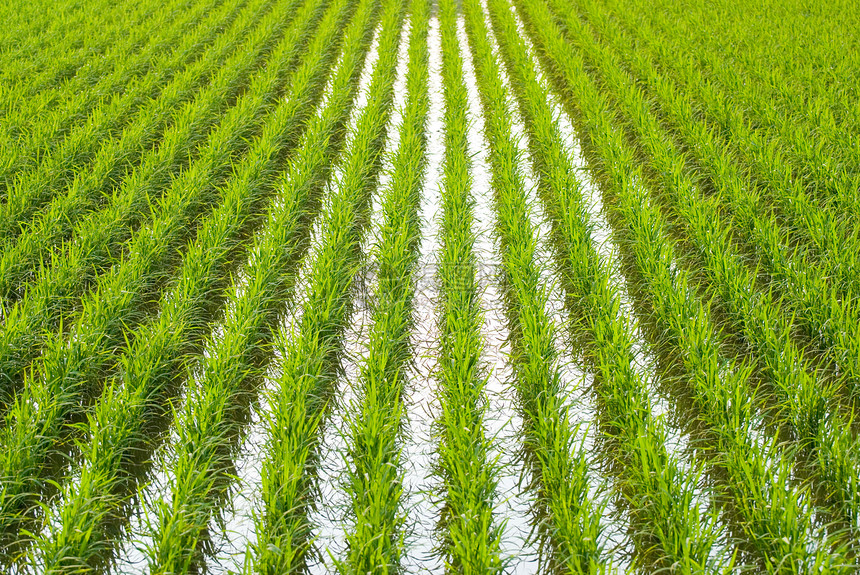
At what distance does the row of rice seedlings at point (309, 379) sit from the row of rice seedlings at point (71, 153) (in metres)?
1.51

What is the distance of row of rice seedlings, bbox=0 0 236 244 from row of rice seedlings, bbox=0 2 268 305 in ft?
0.20

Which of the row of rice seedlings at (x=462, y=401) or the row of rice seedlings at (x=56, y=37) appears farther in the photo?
the row of rice seedlings at (x=56, y=37)

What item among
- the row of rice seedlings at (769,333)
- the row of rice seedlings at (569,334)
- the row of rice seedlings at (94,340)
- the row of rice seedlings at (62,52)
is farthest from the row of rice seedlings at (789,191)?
the row of rice seedlings at (62,52)

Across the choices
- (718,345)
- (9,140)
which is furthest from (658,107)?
(9,140)

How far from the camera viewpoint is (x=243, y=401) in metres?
3.00

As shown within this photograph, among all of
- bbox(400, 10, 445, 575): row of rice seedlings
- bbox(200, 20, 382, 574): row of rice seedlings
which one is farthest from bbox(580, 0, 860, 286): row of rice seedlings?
bbox(200, 20, 382, 574): row of rice seedlings

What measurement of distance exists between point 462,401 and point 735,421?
93 cm

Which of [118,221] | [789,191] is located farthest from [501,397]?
[118,221]

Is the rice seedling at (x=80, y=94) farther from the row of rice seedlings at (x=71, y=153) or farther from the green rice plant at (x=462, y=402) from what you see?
the green rice plant at (x=462, y=402)

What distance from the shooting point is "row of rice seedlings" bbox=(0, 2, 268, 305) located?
3.65 metres

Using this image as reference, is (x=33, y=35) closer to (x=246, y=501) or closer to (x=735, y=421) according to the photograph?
(x=246, y=501)

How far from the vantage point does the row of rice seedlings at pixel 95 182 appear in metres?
3.65

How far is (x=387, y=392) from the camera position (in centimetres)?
292

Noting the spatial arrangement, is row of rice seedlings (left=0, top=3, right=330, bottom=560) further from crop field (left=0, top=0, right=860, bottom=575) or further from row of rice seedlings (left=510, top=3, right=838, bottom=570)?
row of rice seedlings (left=510, top=3, right=838, bottom=570)
